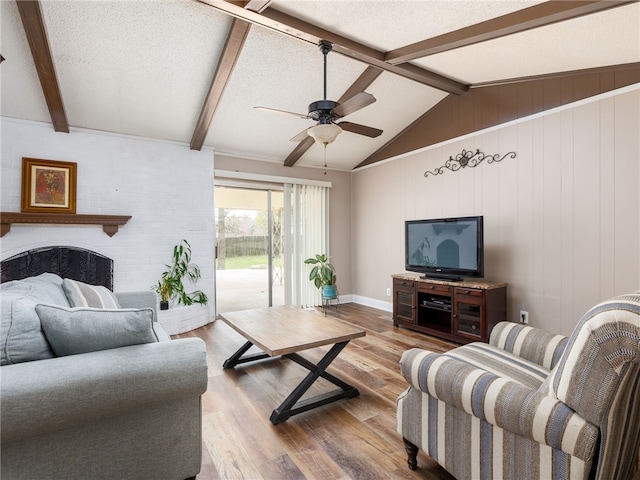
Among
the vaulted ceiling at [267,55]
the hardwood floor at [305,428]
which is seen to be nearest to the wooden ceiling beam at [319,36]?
the vaulted ceiling at [267,55]

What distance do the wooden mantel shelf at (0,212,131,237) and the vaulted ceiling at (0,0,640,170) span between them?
1.03m

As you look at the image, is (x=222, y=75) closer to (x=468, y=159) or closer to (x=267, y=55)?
(x=267, y=55)

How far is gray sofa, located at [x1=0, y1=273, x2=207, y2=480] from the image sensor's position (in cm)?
117

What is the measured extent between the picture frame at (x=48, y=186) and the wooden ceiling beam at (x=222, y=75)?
148cm

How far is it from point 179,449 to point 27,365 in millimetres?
694

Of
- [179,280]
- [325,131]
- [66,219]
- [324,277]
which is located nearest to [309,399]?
[325,131]

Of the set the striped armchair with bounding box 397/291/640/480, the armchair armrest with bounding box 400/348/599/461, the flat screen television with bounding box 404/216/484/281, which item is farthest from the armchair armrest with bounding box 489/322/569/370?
the flat screen television with bounding box 404/216/484/281

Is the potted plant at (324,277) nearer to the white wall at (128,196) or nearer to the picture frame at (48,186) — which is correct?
the white wall at (128,196)

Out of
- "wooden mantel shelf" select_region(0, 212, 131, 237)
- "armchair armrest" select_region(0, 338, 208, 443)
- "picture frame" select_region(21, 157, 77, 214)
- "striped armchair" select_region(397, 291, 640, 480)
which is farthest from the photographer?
"picture frame" select_region(21, 157, 77, 214)

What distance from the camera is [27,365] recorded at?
4.03 ft

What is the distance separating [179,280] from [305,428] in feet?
9.31

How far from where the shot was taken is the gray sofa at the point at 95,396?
117 cm

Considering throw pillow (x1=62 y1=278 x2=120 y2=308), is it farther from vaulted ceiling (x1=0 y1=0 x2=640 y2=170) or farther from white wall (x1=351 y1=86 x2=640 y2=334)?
white wall (x1=351 y1=86 x2=640 y2=334)

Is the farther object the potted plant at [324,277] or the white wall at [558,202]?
the potted plant at [324,277]
